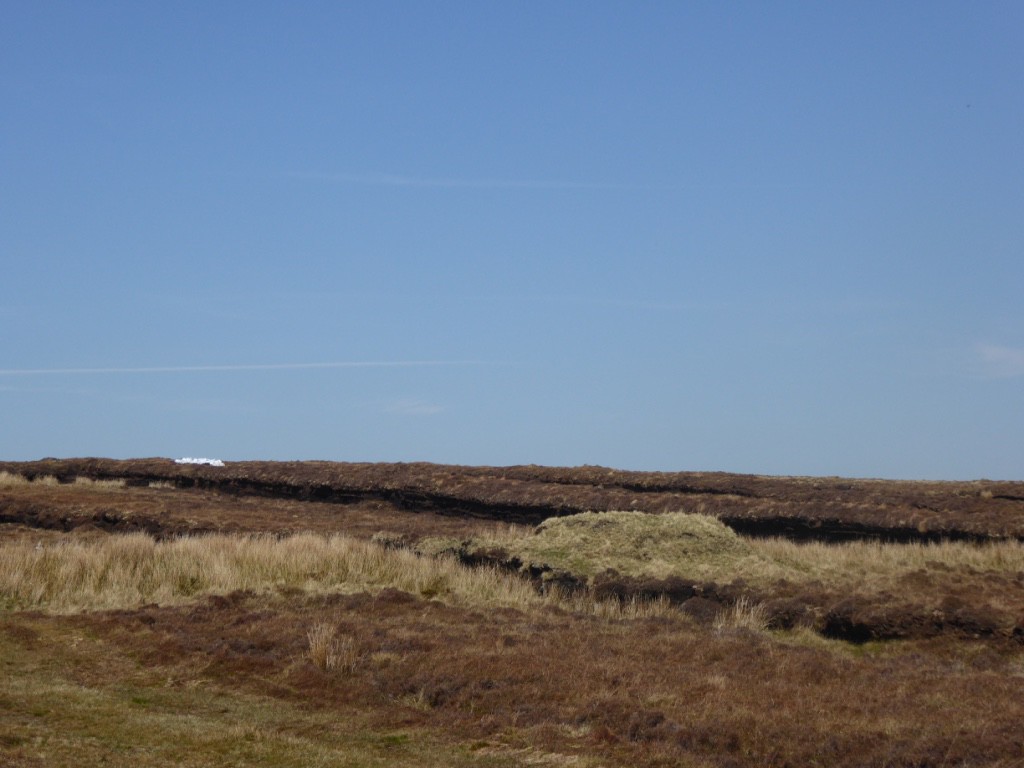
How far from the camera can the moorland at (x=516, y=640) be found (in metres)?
10.8

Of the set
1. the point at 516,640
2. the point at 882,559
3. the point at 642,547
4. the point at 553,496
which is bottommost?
the point at 516,640

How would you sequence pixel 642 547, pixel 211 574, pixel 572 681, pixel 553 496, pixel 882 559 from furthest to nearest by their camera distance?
pixel 553 496
pixel 882 559
pixel 642 547
pixel 211 574
pixel 572 681

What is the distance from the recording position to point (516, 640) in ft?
50.6

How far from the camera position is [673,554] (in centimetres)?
2470

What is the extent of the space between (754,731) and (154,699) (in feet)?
23.7

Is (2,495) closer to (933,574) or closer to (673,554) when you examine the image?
(673,554)

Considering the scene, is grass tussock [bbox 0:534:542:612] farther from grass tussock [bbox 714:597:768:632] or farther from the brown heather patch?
A: grass tussock [bbox 714:597:768:632]

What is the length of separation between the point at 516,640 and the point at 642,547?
10221 mm

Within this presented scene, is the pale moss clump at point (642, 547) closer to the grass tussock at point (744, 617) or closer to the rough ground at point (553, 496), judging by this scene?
the grass tussock at point (744, 617)

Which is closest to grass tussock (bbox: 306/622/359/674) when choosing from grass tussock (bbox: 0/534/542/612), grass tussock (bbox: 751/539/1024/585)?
grass tussock (bbox: 0/534/542/612)

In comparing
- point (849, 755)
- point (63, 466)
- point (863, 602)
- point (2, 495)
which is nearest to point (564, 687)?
point (849, 755)

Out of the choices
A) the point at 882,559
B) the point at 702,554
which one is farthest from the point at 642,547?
the point at 882,559

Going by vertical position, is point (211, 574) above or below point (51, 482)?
below

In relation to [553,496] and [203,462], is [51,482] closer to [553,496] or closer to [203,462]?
[203,462]
